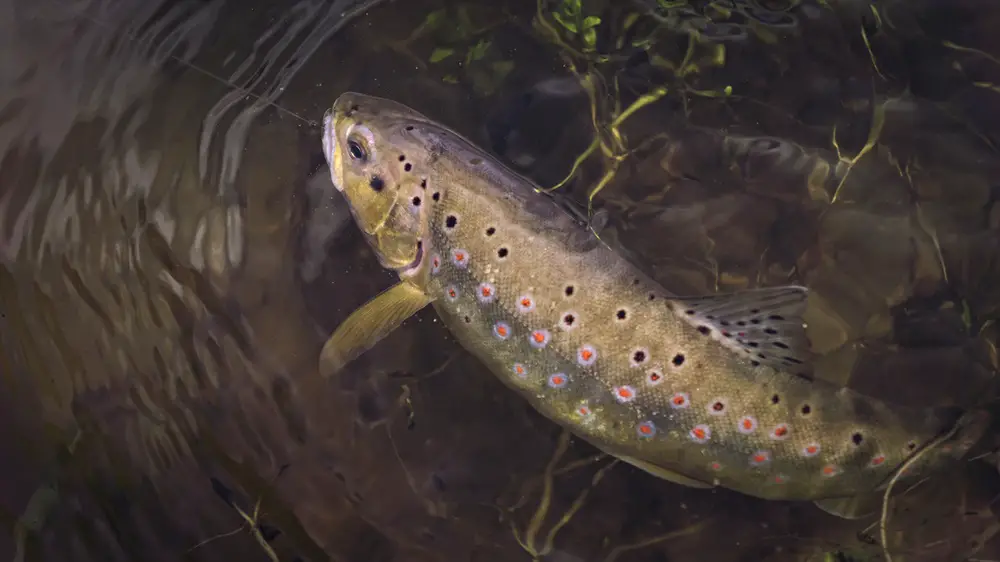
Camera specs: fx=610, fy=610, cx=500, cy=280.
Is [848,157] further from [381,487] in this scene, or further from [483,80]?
[381,487]

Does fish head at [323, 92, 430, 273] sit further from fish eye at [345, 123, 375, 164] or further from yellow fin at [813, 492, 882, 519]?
yellow fin at [813, 492, 882, 519]

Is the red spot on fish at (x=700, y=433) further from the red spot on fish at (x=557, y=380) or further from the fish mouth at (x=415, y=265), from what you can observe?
the fish mouth at (x=415, y=265)

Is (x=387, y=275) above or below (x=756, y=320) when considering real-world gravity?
above

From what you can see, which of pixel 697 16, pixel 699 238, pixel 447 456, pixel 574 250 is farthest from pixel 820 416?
pixel 697 16

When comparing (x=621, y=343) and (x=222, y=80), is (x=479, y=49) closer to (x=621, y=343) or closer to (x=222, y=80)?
(x=222, y=80)

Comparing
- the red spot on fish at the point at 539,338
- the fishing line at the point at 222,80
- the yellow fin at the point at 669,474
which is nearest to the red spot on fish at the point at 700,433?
the yellow fin at the point at 669,474

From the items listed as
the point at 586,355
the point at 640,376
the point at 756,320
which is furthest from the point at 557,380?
the point at 756,320
